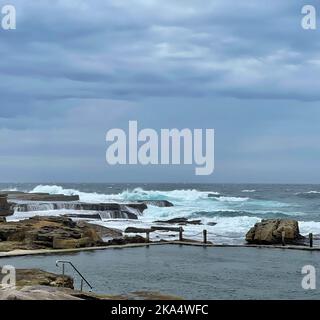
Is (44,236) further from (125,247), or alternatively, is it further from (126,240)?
(126,240)

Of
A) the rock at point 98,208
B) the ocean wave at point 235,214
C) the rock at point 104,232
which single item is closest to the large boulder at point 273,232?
the rock at point 104,232

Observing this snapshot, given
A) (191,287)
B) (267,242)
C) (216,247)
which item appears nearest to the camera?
(191,287)

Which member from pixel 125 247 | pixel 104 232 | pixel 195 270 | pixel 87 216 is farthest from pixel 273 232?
pixel 87 216

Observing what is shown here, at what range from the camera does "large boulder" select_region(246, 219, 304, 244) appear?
36025 millimetres

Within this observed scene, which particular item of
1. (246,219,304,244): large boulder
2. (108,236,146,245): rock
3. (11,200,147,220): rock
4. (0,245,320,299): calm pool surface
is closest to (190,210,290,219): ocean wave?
(11,200,147,220): rock

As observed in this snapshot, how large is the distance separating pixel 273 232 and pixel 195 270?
527 inches

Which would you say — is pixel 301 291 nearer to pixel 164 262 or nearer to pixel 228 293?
pixel 228 293

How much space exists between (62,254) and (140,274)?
738 centimetres

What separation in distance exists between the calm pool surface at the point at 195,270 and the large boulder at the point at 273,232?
11.4 ft

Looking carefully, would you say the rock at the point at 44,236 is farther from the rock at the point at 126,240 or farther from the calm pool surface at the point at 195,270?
the calm pool surface at the point at 195,270

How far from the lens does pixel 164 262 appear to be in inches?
1046

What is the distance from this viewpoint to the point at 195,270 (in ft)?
79.6
